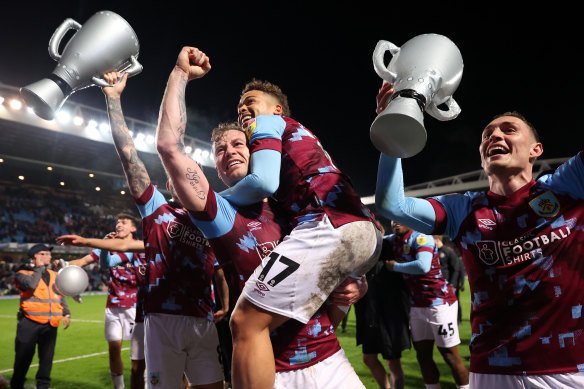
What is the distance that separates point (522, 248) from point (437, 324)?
330cm

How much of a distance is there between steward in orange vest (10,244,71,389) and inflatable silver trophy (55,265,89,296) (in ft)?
1.07

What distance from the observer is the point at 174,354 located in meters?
3.26

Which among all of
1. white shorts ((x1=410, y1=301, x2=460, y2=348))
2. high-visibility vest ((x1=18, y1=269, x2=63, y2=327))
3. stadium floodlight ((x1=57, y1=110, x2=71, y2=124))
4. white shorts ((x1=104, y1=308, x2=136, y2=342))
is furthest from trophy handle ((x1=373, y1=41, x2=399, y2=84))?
stadium floodlight ((x1=57, y1=110, x2=71, y2=124))

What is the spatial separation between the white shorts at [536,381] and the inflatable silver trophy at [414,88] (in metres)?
1.29

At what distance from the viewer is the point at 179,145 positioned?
6.52 ft

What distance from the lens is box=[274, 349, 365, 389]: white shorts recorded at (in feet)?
6.23

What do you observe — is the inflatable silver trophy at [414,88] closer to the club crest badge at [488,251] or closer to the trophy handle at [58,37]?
the club crest badge at [488,251]

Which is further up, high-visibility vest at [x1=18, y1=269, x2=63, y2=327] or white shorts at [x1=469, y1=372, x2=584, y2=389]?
high-visibility vest at [x1=18, y1=269, x2=63, y2=327]

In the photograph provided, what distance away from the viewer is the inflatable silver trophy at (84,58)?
2148 millimetres

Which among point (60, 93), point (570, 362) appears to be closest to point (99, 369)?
point (60, 93)

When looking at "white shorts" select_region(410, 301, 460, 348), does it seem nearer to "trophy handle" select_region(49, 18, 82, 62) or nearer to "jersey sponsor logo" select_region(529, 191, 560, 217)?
"jersey sponsor logo" select_region(529, 191, 560, 217)

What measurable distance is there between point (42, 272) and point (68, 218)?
94.0 ft

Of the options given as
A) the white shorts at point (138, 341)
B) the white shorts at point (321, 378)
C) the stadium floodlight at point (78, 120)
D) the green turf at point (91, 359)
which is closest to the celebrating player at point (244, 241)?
the white shorts at point (321, 378)

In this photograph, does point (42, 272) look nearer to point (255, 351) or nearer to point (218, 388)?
point (218, 388)
